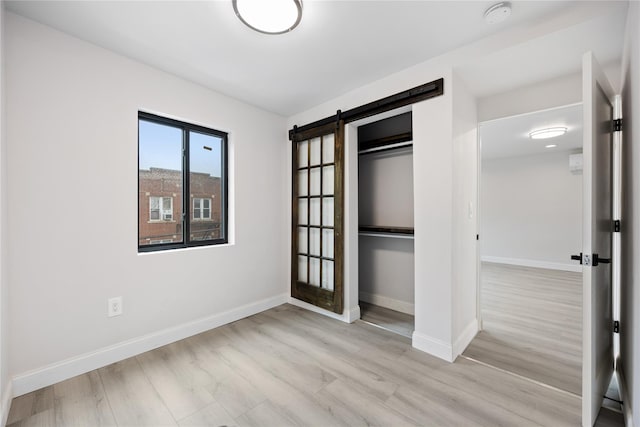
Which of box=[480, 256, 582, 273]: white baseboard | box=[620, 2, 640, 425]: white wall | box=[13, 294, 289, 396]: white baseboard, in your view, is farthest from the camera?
box=[480, 256, 582, 273]: white baseboard

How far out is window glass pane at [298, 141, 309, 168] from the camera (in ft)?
11.3

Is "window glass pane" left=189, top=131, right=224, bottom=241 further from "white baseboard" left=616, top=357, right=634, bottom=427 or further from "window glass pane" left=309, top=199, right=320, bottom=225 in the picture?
"white baseboard" left=616, top=357, right=634, bottom=427

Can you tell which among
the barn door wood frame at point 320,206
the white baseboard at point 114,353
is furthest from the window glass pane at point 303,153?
the white baseboard at point 114,353

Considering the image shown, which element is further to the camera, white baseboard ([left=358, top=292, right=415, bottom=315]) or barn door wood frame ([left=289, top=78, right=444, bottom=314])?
white baseboard ([left=358, top=292, right=415, bottom=315])

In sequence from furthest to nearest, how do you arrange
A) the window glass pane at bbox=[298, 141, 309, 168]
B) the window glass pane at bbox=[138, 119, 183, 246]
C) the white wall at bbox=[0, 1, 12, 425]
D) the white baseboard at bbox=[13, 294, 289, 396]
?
the window glass pane at bbox=[298, 141, 309, 168], the window glass pane at bbox=[138, 119, 183, 246], the white baseboard at bbox=[13, 294, 289, 396], the white wall at bbox=[0, 1, 12, 425]

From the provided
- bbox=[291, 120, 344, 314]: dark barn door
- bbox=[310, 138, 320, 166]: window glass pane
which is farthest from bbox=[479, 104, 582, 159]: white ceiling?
bbox=[310, 138, 320, 166]: window glass pane

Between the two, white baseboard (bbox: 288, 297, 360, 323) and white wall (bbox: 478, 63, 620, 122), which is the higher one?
white wall (bbox: 478, 63, 620, 122)

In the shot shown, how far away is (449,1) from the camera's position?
1.67 metres

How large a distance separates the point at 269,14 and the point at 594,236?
2.30 metres

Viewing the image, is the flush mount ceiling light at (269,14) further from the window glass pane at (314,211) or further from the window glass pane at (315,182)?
the window glass pane at (314,211)

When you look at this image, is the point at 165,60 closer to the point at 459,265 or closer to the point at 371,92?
the point at 371,92

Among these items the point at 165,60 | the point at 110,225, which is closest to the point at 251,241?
the point at 110,225

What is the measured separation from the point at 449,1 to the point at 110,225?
2884 millimetres

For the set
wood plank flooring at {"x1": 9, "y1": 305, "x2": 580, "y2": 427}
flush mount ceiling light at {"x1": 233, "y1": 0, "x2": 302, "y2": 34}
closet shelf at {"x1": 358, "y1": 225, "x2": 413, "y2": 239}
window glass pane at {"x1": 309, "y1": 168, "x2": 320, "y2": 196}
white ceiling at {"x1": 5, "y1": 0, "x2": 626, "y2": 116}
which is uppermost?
white ceiling at {"x1": 5, "y1": 0, "x2": 626, "y2": 116}
